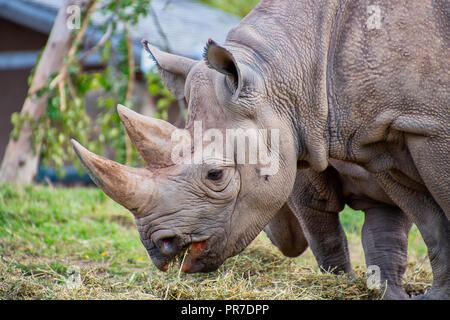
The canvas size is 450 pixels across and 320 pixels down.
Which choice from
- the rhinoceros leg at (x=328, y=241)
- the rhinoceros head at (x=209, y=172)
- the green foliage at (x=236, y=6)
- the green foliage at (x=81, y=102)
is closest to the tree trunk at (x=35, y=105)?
the green foliage at (x=81, y=102)

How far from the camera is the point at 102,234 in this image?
6.74 meters

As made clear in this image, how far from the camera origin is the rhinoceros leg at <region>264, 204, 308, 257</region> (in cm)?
577

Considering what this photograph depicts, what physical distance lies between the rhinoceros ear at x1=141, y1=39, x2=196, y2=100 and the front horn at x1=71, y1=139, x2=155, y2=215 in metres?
0.92

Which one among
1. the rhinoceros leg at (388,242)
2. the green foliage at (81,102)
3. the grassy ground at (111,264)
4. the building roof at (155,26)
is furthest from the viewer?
the building roof at (155,26)

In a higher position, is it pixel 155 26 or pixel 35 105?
pixel 155 26

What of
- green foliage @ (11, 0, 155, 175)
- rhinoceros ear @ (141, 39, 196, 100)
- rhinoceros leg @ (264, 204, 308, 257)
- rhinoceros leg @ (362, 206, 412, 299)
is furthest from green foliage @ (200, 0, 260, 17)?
rhinoceros ear @ (141, 39, 196, 100)

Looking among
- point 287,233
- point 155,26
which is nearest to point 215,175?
point 287,233

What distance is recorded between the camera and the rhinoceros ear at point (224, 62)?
3.69 meters

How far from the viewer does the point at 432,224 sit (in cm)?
444

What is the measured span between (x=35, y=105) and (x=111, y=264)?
3.53 metres

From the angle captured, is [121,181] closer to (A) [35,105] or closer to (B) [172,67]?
(B) [172,67]

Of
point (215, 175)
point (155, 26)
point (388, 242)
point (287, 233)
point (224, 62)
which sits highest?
point (155, 26)

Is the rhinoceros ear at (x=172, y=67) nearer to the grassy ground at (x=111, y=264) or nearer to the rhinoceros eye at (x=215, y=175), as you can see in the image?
the rhinoceros eye at (x=215, y=175)

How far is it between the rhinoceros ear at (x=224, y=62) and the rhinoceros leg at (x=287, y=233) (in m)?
2.14
